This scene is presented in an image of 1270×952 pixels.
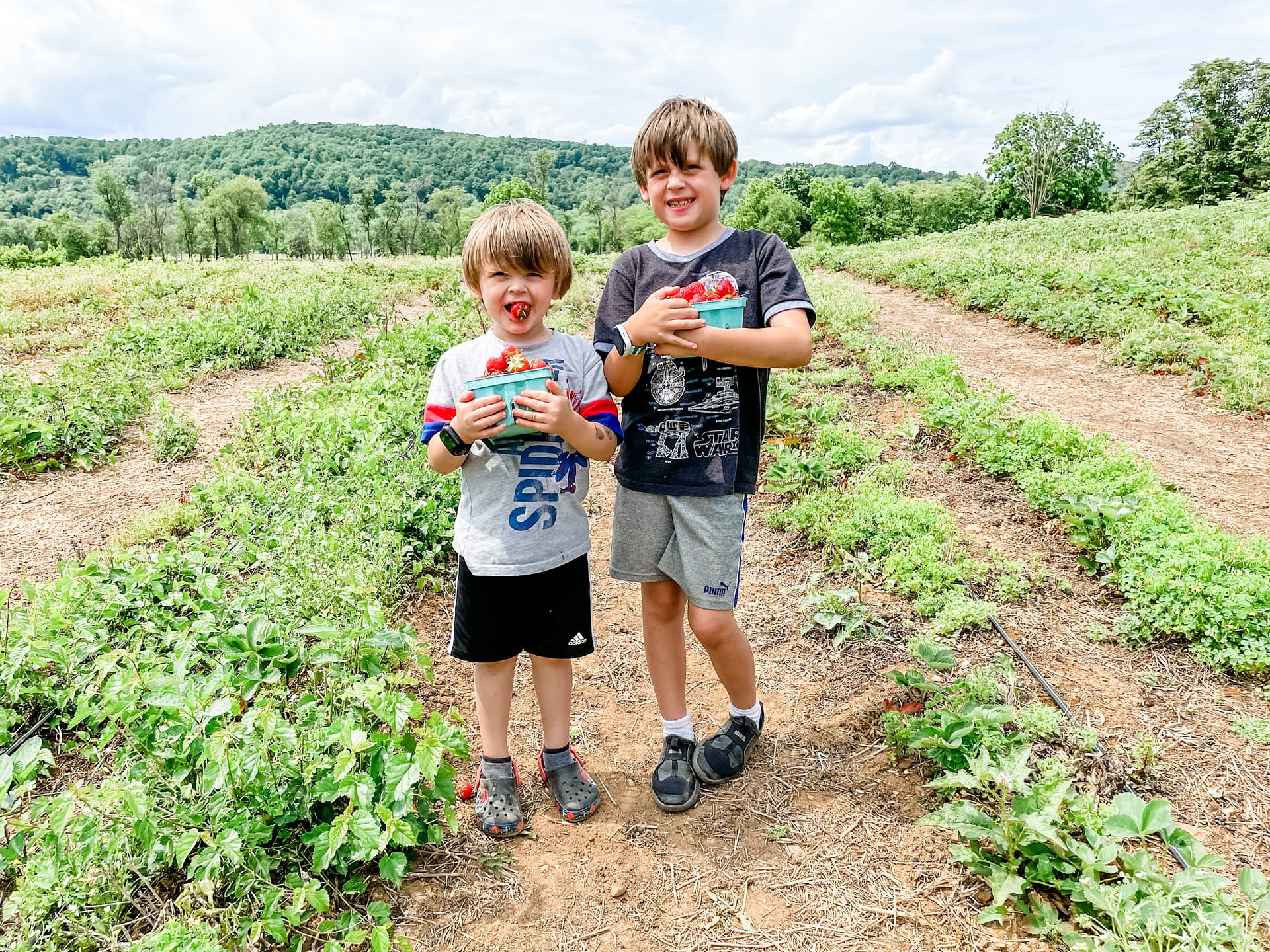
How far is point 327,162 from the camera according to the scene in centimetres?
11062

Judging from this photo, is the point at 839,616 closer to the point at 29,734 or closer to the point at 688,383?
the point at 688,383

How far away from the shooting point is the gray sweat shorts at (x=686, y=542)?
2.39 m

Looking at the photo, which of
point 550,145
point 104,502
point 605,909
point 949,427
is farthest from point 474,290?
point 550,145

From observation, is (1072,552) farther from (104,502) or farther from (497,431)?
(104,502)

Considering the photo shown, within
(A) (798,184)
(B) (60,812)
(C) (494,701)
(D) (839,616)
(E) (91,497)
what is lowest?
(E) (91,497)

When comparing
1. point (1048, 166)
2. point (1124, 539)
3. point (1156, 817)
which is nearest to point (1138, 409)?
point (1124, 539)

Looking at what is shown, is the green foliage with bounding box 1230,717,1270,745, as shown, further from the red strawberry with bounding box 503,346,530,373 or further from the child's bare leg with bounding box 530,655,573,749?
the red strawberry with bounding box 503,346,530,373

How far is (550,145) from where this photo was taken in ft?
395

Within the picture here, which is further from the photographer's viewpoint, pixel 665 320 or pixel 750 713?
pixel 750 713

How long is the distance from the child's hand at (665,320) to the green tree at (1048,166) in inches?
1825

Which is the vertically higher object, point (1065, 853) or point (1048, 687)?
point (1065, 853)

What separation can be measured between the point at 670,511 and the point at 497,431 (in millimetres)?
706

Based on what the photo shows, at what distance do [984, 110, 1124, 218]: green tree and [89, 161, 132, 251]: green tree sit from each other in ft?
206

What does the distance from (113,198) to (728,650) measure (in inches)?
2779
